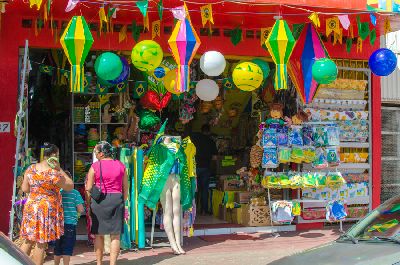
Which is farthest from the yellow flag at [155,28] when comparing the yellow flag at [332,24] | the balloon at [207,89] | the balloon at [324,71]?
the yellow flag at [332,24]

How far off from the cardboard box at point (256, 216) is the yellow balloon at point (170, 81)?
2.84m

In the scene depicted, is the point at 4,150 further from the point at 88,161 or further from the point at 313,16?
the point at 313,16

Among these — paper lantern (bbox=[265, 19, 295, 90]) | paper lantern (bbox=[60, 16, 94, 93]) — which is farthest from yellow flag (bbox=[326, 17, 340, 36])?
paper lantern (bbox=[60, 16, 94, 93])

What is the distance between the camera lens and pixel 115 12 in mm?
8828

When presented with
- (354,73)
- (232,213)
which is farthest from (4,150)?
(354,73)

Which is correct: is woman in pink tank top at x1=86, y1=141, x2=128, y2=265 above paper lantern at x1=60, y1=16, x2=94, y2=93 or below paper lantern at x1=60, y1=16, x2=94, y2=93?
below

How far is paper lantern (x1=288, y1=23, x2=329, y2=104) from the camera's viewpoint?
31.9 ft

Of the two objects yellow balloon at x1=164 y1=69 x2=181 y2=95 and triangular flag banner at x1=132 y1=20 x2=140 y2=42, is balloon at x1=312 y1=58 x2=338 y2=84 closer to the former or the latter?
yellow balloon at x1=164 y1=69 x2=181 y2=95

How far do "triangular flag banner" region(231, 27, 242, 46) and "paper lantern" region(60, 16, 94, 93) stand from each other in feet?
9.69

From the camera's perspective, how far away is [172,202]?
8.98m

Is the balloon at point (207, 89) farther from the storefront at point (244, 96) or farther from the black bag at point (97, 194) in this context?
the black bag at point (97, 194)

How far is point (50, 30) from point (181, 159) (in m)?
2.91

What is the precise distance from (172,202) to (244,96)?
4.28 meters

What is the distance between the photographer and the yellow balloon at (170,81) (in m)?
9.12
